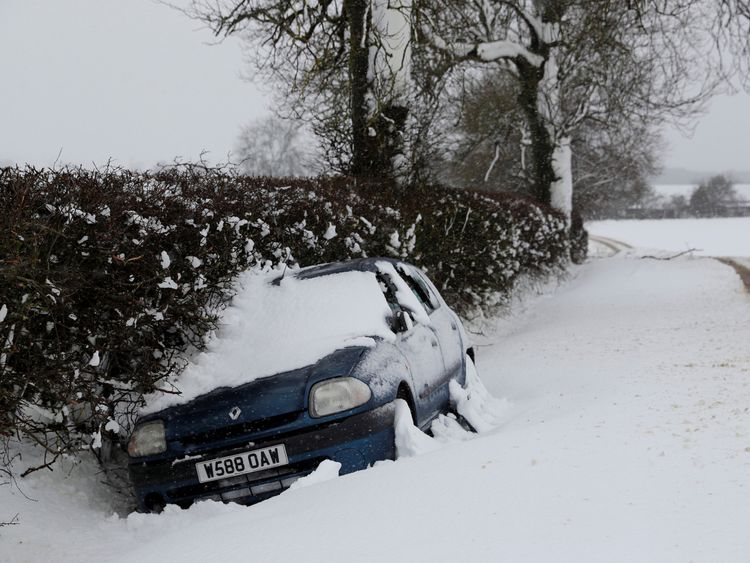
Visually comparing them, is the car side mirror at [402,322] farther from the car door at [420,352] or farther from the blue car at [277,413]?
the blue car at [277,413]

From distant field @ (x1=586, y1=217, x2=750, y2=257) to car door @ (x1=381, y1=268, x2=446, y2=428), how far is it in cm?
3503

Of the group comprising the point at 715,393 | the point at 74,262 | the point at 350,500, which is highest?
the point at 74,262

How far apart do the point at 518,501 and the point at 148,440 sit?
2.55 meters

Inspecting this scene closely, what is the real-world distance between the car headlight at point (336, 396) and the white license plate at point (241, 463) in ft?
1.08

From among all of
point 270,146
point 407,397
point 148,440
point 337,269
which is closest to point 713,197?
point 270,146

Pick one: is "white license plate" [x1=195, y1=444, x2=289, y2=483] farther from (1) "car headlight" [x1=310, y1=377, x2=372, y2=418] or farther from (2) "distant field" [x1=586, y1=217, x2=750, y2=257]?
(2) "distant field" [x1=586, y1=217, x2=750, y2=257]

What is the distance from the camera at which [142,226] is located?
5008 mm

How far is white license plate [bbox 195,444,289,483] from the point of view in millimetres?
4422

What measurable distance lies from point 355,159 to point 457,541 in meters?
10.4

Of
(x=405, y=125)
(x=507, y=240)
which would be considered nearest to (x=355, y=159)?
(x=405, y=125)

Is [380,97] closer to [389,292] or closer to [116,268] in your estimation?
[389,292]

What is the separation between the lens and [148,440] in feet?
15.2

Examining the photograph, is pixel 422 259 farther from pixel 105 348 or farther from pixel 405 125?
pixel 105 348

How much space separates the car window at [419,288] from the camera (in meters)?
6.55
